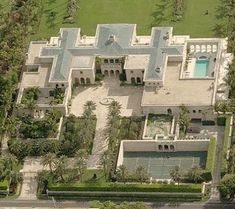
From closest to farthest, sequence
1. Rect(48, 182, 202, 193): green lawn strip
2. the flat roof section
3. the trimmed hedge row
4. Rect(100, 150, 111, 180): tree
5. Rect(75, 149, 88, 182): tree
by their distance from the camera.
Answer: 1. Rect(48, 182, 202, 193): green lawn strip
2. the trimmed hedge row
3. Rect(100, 150, 111, 180): tree
4. Rect(75, 149, 88, 182): tree
5. the flat roof section

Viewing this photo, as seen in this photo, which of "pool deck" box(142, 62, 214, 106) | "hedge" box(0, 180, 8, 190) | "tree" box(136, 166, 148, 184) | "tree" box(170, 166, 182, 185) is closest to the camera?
"tree" box(170, 166, 182, 185)

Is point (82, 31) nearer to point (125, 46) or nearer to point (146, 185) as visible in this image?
point (125, 46)

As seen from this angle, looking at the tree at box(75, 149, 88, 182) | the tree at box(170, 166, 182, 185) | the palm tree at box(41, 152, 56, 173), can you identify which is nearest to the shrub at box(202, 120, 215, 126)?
the tree at box(170, 166, 182, 185)

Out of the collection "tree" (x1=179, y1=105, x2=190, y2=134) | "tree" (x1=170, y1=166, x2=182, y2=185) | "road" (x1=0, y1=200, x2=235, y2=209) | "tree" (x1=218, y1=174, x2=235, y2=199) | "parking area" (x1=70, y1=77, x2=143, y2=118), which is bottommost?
"road" (x1=0, y1=200, x2=235, y2=209)

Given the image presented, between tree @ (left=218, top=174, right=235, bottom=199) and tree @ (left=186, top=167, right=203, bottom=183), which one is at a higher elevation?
tree @ (left=186, top=167, right=203, bottom=183)

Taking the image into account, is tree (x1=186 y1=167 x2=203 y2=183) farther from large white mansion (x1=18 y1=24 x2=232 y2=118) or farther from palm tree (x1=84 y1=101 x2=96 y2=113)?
palm tree (x1=84 y1=101 x2=96 y2=113)

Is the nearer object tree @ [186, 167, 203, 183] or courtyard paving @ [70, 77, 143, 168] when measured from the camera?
tree @ [186, 167, 203, 183]
